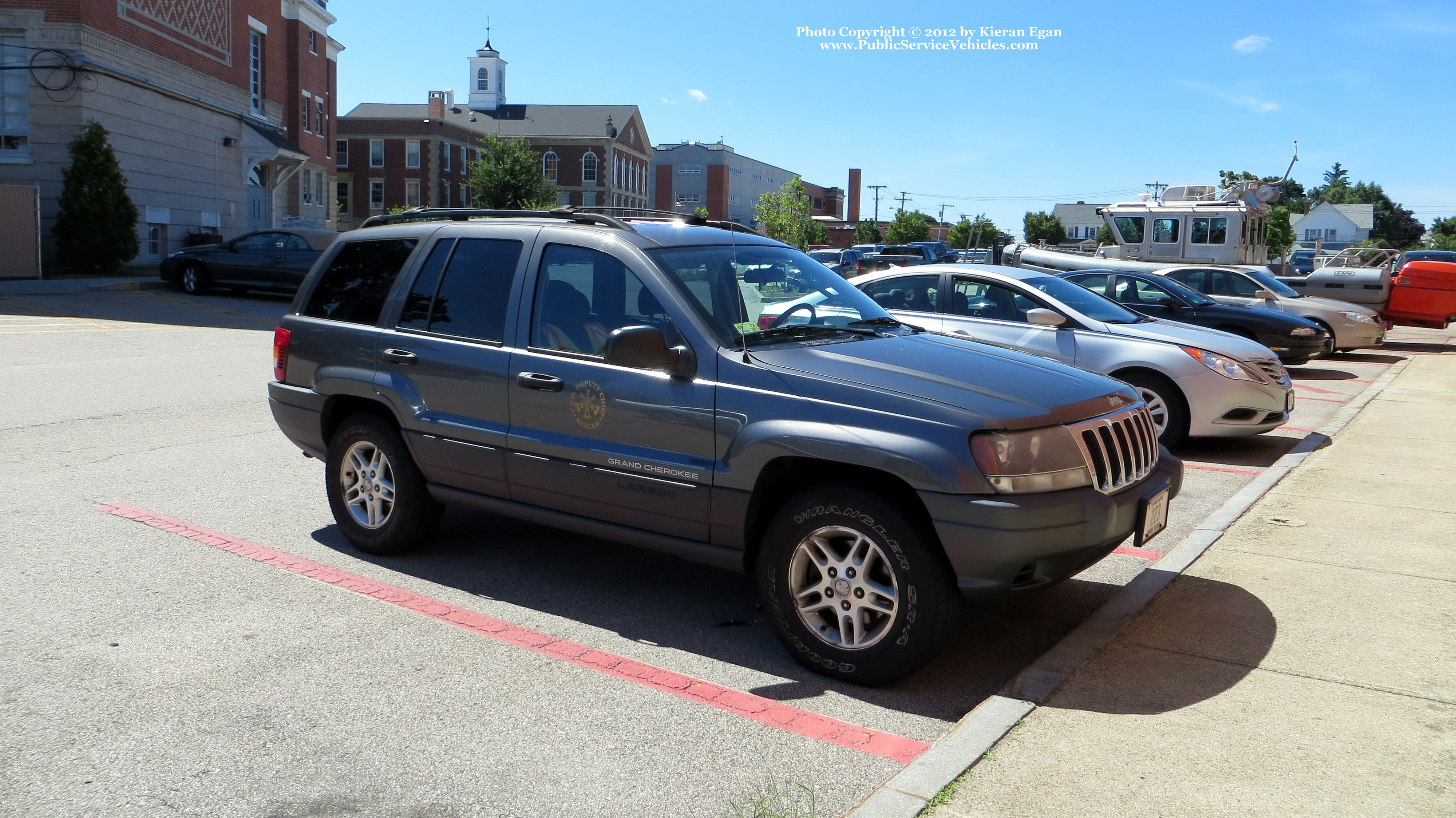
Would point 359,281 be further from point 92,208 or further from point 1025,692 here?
point 92,208

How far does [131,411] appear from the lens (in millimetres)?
9891

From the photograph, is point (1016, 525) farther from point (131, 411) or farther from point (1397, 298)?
point (1397, 298)

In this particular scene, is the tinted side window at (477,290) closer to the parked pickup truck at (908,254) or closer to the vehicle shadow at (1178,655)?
the vehicle shadow at (1178,655)

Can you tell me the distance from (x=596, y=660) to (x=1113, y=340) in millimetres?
6258

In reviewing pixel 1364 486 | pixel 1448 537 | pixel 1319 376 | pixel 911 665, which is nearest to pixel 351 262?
pixel 911 665

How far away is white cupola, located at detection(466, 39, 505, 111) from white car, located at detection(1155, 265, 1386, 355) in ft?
261

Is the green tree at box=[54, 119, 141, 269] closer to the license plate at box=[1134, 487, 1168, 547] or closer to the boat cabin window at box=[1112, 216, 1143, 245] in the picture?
→ the boat cabin window at box=[1112, 216, 1143, 245]

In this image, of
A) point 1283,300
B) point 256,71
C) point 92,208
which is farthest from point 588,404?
point 256,71

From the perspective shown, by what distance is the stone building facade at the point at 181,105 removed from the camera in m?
27.7

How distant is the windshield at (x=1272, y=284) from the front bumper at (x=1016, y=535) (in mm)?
15459

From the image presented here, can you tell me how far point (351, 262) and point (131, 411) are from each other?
5.10 meters

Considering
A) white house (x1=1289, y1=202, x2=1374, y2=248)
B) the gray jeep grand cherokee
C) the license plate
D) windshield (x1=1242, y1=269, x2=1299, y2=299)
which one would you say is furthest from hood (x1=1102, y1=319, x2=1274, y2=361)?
white house (x1=1289, y1=202, x2=1374, y2=248)

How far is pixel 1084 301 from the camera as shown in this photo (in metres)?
9.91

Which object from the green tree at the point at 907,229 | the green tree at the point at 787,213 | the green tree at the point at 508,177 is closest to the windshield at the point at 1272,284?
the green tree at the point at 508,177
